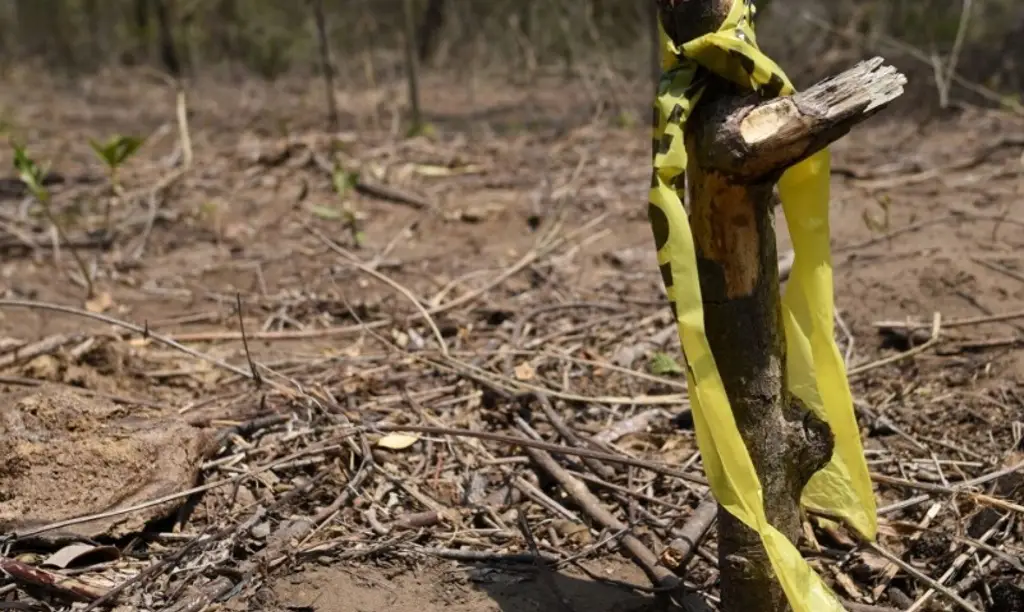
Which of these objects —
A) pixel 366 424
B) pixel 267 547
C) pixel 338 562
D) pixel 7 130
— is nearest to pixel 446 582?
pixel 338 562

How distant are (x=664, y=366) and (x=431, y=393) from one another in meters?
0.72

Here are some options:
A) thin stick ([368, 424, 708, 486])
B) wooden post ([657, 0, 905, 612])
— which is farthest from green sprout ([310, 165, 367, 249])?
wooden post ([657, 0, 905, 612])

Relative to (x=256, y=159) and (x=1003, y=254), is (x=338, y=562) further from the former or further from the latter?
(x=256, y=159)

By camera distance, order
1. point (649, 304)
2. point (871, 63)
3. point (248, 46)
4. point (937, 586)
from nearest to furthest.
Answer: point (871, 63) → point (937, 586) → point (649, 304) → point (248, 46)

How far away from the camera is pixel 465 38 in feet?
45.3

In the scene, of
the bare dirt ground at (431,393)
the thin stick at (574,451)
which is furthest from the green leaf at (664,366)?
the thin stick at (574,451)

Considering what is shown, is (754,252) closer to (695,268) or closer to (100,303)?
(695,268)

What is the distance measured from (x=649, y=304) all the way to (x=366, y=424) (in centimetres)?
140

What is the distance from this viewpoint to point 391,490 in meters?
2.24

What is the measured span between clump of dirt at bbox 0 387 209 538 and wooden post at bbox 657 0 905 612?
1252mm

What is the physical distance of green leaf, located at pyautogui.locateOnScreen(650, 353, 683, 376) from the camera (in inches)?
111

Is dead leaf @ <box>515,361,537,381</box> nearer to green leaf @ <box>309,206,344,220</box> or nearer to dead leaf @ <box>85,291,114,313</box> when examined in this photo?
dead leaf @ <box>85,291,114,313</box>

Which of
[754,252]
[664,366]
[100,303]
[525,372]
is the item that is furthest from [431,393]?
[100,303]

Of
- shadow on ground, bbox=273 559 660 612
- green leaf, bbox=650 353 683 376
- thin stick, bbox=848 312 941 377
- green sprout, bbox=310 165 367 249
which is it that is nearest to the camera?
shadow on ground, bbox=273 559 660 612
